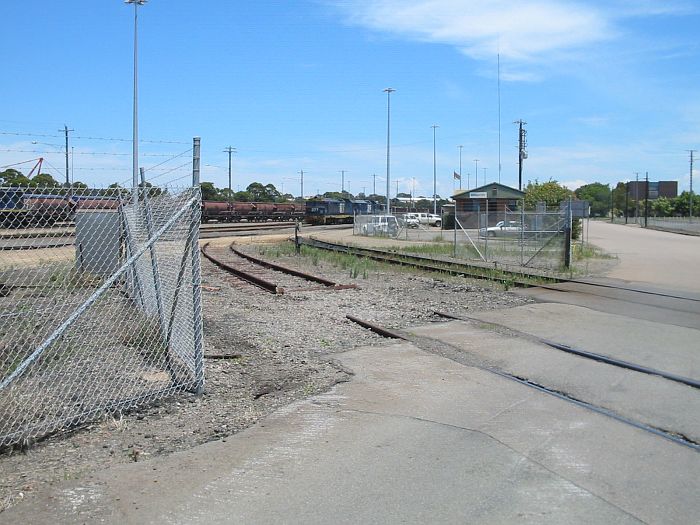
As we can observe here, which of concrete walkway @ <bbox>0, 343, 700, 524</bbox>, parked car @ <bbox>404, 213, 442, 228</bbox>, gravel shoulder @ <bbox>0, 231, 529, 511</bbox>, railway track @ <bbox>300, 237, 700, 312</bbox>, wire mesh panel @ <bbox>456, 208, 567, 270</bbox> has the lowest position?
concrete walkway @ <bbox>0, 343, 700, 524</bbox>

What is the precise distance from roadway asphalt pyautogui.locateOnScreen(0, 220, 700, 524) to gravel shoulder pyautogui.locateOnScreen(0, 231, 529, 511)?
294 millimetres

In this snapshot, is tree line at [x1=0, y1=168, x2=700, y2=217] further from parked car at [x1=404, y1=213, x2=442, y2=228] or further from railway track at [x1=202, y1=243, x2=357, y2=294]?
railway track at [x1=202, y1=243, x2=357, y2=294]

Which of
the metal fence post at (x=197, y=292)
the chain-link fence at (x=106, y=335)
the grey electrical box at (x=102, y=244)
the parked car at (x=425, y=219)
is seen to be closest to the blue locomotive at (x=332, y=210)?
the parked car at (x=425, y=219)

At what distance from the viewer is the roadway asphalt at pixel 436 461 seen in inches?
179

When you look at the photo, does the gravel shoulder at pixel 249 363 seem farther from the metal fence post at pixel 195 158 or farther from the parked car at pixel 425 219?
the parked car at pixel 425 219

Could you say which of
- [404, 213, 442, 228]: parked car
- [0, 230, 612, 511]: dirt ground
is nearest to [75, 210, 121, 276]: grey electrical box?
[0, 230, 612, 511]: dirt ground

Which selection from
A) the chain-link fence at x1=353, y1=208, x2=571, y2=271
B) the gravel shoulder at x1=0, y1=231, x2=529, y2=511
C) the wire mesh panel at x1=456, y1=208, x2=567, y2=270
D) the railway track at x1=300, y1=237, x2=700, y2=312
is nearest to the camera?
the gravel shoulder at x1=0, y1=231, x2=529, y2=511

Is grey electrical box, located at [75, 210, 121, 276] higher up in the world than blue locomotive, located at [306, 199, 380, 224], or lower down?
lower down

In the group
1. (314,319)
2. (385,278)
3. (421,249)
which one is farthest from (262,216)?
(314,319)

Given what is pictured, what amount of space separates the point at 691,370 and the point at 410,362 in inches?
131

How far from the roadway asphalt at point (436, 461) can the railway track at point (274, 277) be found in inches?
317

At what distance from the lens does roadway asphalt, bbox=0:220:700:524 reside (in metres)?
4.54

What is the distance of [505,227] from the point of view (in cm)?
3036

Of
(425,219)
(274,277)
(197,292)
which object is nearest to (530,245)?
(274,277)
